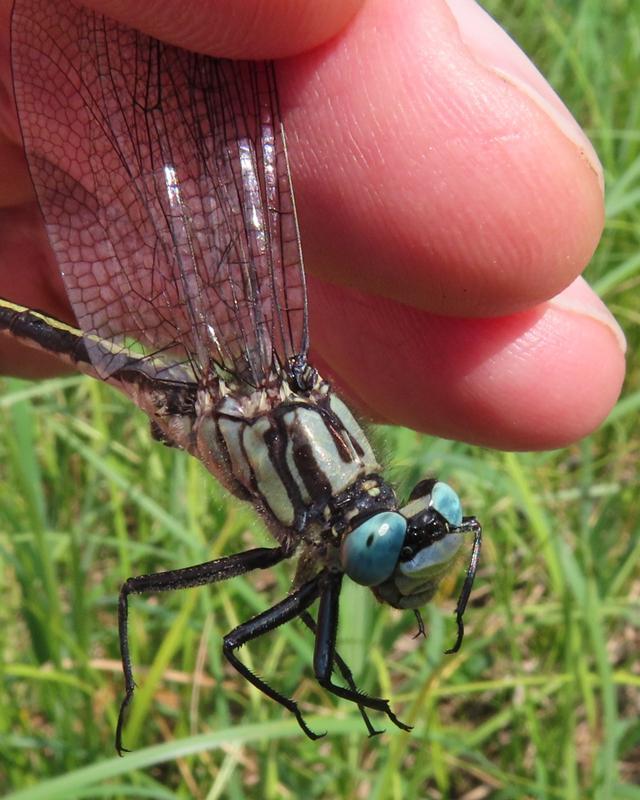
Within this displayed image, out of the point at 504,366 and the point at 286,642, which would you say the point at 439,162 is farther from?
the point at 286,642

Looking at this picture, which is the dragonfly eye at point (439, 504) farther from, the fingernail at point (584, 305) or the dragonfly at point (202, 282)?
the fingernail at point (584, 305)

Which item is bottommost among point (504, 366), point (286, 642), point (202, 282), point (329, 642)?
point (286, 642)

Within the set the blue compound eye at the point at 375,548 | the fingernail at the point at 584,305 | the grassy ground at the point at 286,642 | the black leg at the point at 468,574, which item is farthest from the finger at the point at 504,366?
the blue compound eye at the point at 375,548

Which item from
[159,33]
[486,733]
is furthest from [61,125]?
[486,733]

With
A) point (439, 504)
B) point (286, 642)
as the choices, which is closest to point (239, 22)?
point (439, 504)

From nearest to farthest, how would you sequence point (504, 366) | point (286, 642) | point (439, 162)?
1. point (439, 162)
2. point (504, 366)
3. point (286, 642)

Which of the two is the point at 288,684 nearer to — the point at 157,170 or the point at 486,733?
the point at 486,733
